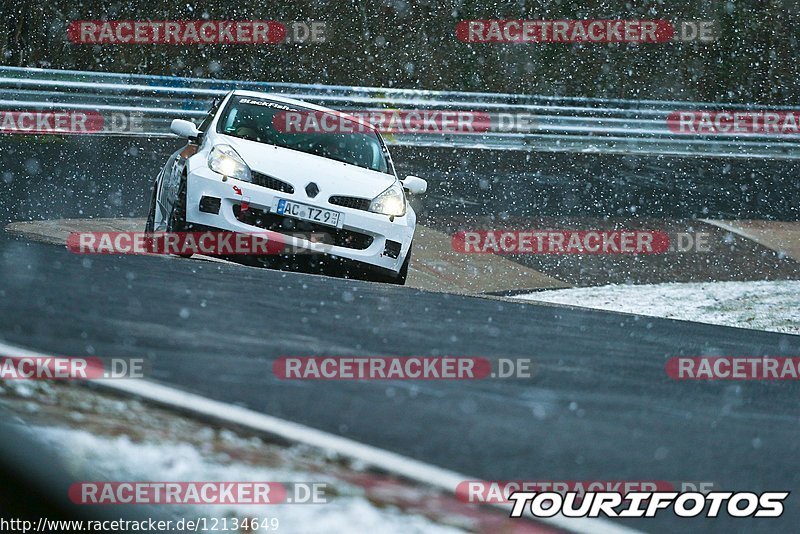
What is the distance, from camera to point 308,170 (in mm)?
7445

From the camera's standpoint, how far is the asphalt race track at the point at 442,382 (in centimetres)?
186

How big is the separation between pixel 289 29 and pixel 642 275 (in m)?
19.2

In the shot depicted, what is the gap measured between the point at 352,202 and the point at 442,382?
200 inches

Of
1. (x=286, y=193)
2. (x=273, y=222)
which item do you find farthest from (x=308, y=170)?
(x=273, y=222)

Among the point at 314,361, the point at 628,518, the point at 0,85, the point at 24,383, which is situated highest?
the point at 24,383

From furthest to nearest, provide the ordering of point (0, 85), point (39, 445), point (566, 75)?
point (566, 75) < point (0, 85) < point (39, 445)

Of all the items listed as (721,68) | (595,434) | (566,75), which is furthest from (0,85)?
(721,68)

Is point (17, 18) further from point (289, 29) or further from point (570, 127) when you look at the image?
point (570, 127)

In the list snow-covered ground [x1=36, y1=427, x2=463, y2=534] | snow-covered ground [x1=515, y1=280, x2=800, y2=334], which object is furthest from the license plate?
snow-covered ground [x1=36, y1=427, x2=463, y2=534]

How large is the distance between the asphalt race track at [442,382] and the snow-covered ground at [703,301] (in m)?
5.70

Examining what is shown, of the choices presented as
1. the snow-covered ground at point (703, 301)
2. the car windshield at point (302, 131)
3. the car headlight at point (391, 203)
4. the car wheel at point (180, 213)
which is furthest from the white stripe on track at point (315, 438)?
the snow-covered ground at point (703, 301)

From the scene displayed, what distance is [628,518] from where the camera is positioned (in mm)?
1576

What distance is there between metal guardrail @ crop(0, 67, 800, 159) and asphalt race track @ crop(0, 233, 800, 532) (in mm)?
12642

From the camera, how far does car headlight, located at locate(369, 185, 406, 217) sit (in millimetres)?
7621
